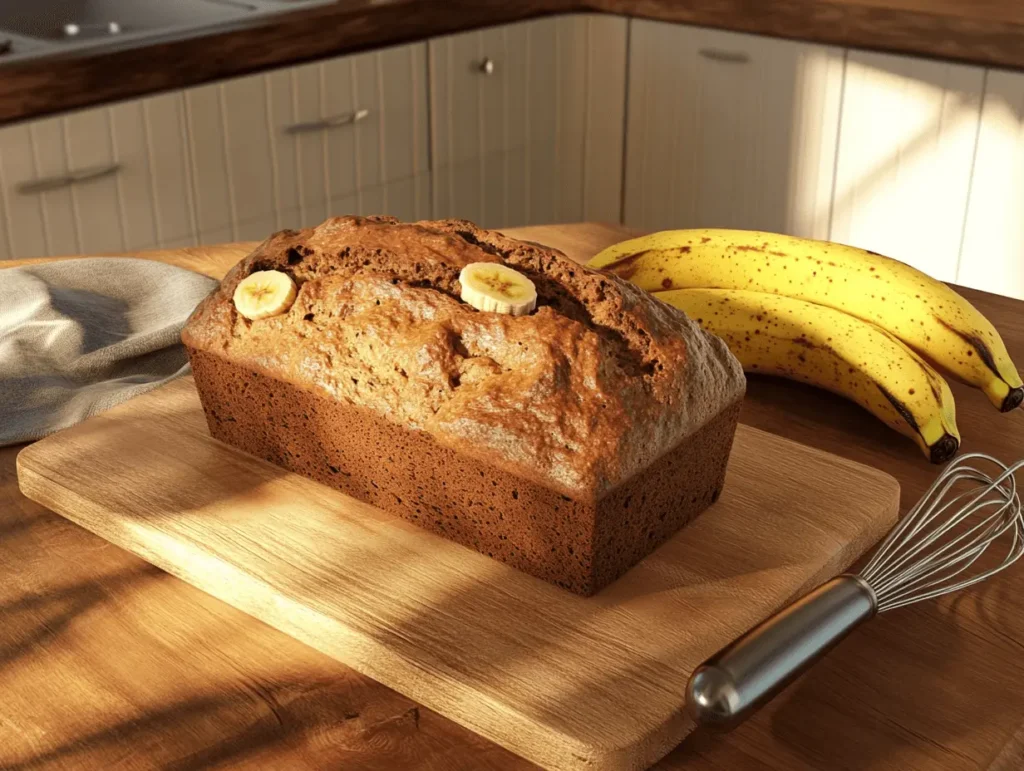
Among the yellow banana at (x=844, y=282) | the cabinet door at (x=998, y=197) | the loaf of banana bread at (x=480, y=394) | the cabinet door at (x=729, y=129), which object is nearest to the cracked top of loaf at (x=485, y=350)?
the loaf of banana bread at (x=480, y=394)

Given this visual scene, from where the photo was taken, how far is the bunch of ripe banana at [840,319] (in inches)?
46.9

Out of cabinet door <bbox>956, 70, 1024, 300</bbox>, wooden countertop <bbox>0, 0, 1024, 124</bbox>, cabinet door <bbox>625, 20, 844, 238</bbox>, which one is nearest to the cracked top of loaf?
wooden countertop <bbox>0, 0, 1024, 124</bbox>

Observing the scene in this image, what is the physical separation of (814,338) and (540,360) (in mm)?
435

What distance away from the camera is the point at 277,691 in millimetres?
856

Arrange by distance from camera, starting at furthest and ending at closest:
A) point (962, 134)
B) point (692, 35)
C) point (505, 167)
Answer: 1. point (505, 167)
2. point (692, 35)
3. point (962, 134)

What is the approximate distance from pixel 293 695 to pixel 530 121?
2376 mm

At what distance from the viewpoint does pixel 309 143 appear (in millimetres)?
2559

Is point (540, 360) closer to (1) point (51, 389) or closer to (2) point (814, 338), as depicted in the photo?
(2) point (814, 338)

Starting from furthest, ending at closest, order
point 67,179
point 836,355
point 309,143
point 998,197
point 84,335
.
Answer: point 309,143 < point 998,197 < point 67,179 < point 84,335 < point 836,355

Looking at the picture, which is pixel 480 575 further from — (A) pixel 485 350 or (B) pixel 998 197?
(B) pixel 998 197

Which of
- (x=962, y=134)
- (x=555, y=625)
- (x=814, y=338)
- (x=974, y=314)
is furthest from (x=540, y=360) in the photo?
(x=962, y=134)

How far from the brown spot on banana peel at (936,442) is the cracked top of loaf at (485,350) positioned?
0.68ft

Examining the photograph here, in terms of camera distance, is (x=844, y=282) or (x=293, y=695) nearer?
(x=293, y=695)

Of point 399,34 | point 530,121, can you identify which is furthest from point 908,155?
point 399,34
